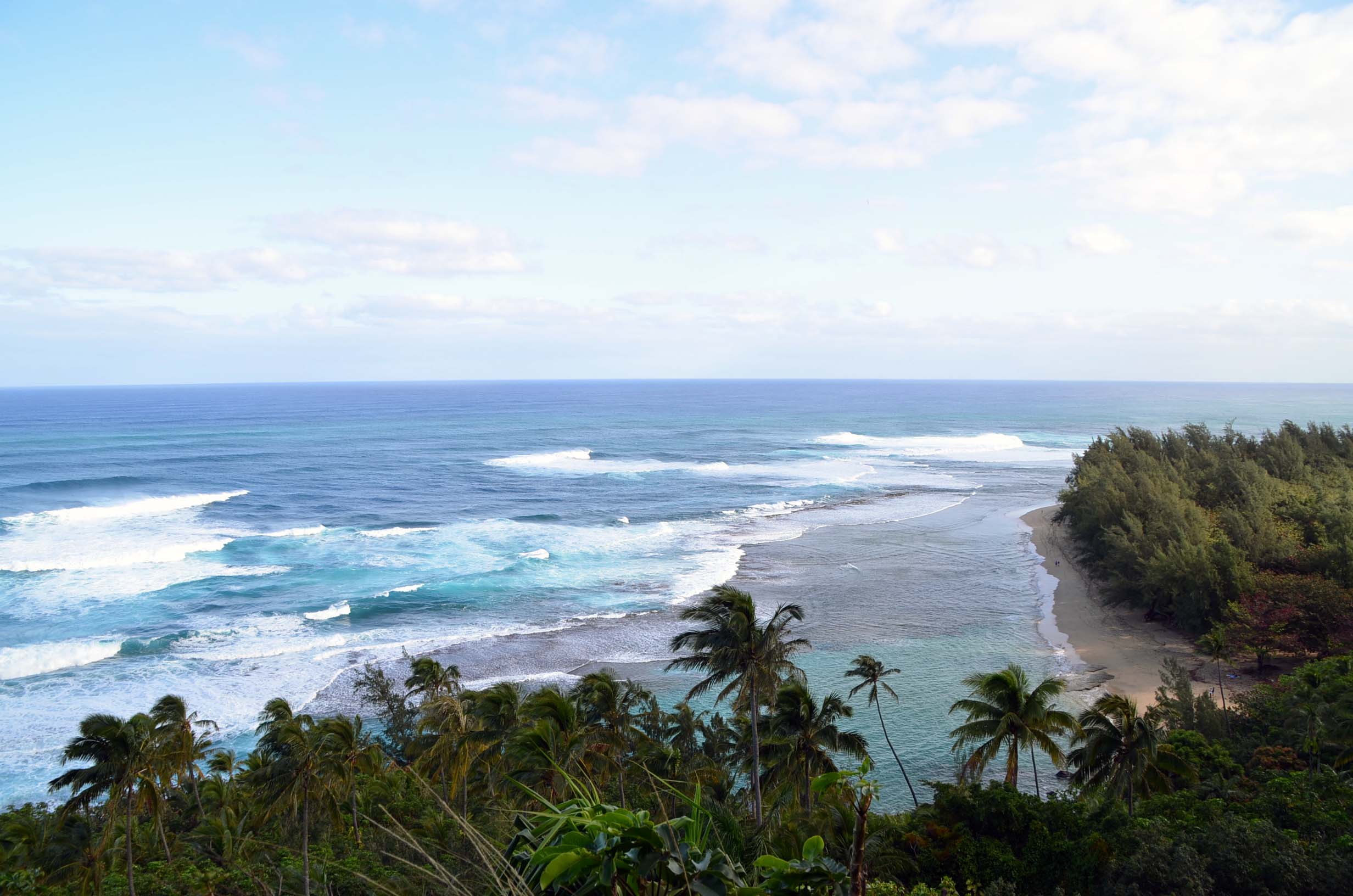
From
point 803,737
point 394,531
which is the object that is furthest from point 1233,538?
point 394,531

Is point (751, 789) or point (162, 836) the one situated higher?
point (162, 836)

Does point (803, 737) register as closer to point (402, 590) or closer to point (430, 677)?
point (430, 677)

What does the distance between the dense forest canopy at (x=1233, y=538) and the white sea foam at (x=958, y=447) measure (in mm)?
41571

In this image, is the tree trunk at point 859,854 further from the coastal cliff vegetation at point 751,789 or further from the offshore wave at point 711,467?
the offshore wave at point 711,467

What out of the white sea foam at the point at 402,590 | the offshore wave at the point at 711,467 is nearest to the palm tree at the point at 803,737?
the white sea foam at the point at 402,590

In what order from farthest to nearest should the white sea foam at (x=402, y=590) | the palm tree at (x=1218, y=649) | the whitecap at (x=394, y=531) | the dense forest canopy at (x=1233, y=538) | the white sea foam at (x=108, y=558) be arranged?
the whitecap at (x=394, y=531)
the white sea foam at (x=108, y=558)
the white sea foam at (x=402, y=590)
the dense forest canopy at (x=1233, y=538)
the palm tree at (x=1218, y=649)

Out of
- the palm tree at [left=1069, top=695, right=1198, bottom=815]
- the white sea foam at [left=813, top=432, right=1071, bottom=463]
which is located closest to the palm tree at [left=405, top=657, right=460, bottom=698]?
the palm tree at [left=1069, top=695, right=1198, bottom=815]

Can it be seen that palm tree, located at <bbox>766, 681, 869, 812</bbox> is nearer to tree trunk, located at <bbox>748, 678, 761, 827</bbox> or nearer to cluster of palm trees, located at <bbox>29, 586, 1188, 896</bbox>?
cluster of palm trees, located at <bbox>29, 586, 1188, 896</bbox>

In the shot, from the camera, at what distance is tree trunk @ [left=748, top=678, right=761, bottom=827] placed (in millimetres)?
19625

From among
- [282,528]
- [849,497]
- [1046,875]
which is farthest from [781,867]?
[849,497]

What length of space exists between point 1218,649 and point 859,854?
1267 inches

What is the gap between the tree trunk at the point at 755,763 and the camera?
64.4 ft

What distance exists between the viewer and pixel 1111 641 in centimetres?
A: 3819

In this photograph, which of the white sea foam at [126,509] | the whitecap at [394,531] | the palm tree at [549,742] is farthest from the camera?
the white sea foam at [126,509]
